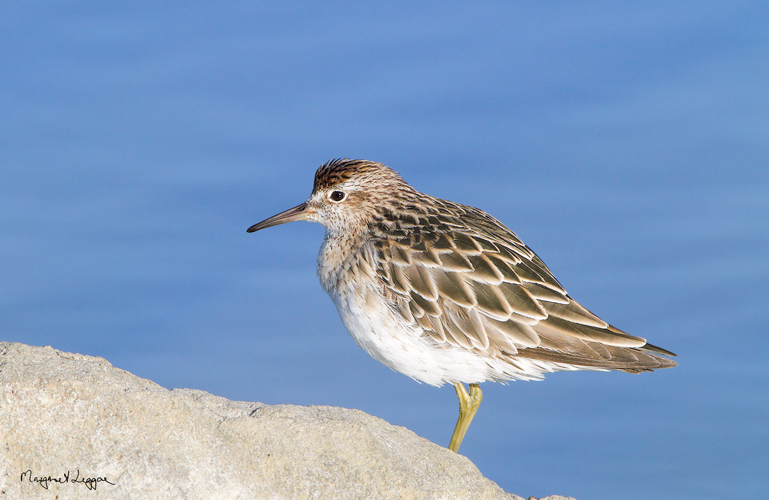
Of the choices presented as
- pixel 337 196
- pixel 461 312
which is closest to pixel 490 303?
pixel 461 312

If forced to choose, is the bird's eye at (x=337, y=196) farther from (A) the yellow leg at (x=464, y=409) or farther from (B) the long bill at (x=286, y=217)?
(A) the yellow leg at (x=464, y=409)

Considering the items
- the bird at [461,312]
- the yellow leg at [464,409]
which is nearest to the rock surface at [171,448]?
the bird at [461,312]

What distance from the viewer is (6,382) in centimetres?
687

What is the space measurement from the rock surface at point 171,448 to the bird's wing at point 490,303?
1562mm

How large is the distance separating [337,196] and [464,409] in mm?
3188

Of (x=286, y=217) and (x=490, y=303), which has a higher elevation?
(x=286, y=217)

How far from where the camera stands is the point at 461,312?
27.6ft

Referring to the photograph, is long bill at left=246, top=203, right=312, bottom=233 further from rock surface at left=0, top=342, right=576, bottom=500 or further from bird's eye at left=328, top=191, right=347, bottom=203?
rock surface at left=0, top=342, right=576, bottom=500

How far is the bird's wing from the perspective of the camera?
27.0ft

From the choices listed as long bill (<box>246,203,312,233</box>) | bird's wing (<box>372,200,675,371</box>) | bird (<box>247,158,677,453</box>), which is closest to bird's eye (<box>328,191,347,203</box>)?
long bill (<box>246,203,312,233</box>)

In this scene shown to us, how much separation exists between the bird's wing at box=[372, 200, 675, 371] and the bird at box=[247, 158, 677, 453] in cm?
1

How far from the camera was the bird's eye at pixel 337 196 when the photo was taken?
9727 mm
